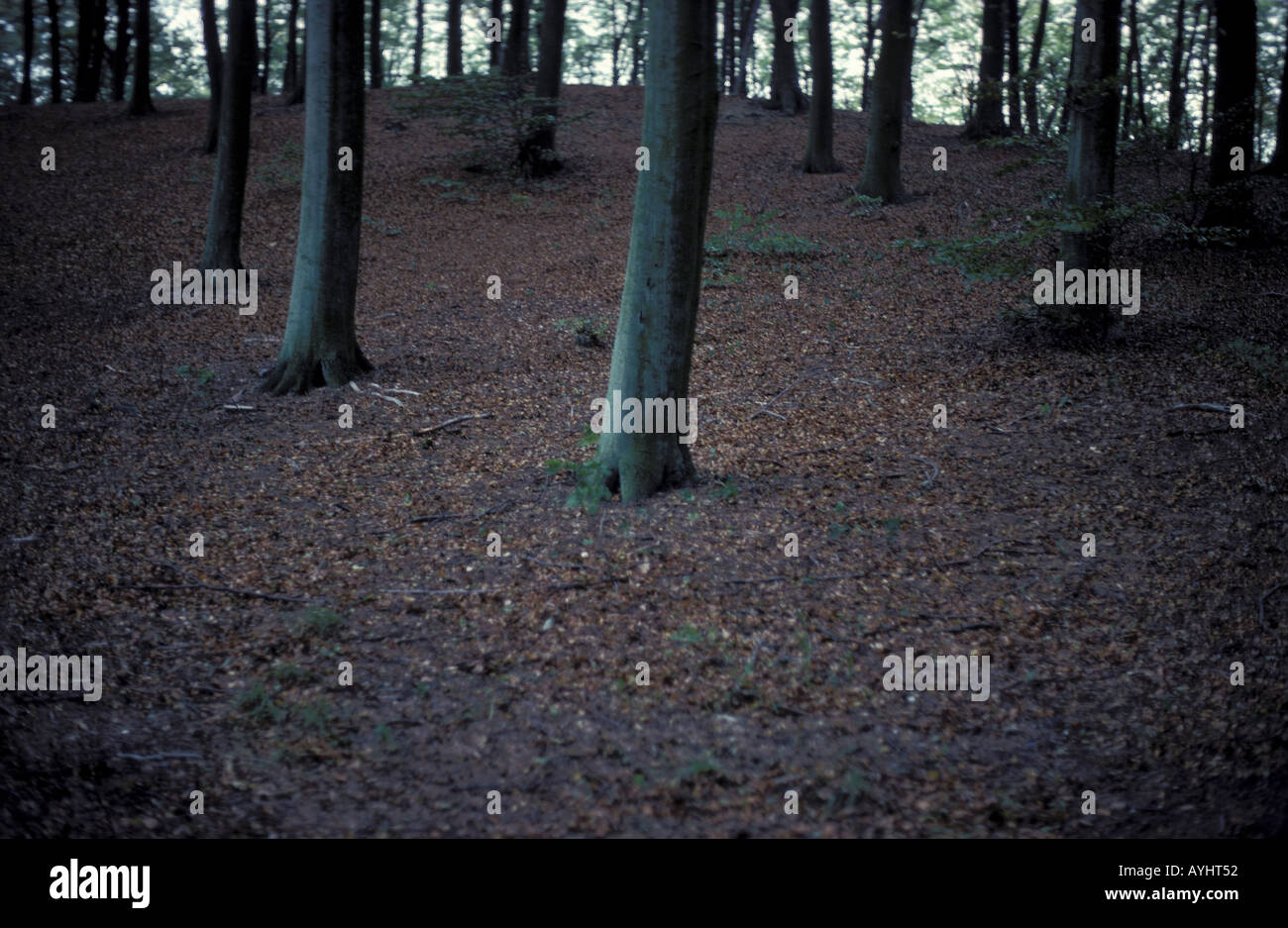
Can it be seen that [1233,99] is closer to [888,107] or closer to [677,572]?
[888,107]

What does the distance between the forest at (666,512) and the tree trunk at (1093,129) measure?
42 millimetres

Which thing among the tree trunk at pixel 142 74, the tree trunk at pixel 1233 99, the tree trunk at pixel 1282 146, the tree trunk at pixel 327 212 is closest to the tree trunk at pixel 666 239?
the tree trunk at pixel 327 212

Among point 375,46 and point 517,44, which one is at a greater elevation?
point 375,46

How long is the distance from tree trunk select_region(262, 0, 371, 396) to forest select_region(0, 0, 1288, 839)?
4 centimetres

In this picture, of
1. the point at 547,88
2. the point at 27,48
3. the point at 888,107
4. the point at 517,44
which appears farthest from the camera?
the point at 27,48

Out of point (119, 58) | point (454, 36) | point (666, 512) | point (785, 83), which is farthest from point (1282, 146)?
point (119, 58)

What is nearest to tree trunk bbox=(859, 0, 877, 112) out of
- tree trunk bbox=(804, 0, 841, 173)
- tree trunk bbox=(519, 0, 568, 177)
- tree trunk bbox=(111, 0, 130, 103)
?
tree trunk bbox=(804, 0, 841, 173)

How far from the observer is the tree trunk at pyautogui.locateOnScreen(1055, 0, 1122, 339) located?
8797 mm

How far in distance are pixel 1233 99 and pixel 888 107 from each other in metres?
5.27

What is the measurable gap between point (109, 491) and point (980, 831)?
6965 mm

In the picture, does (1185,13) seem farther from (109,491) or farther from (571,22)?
(109,491)

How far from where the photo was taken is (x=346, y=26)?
902 centimetres

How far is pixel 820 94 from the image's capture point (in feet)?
58.8
